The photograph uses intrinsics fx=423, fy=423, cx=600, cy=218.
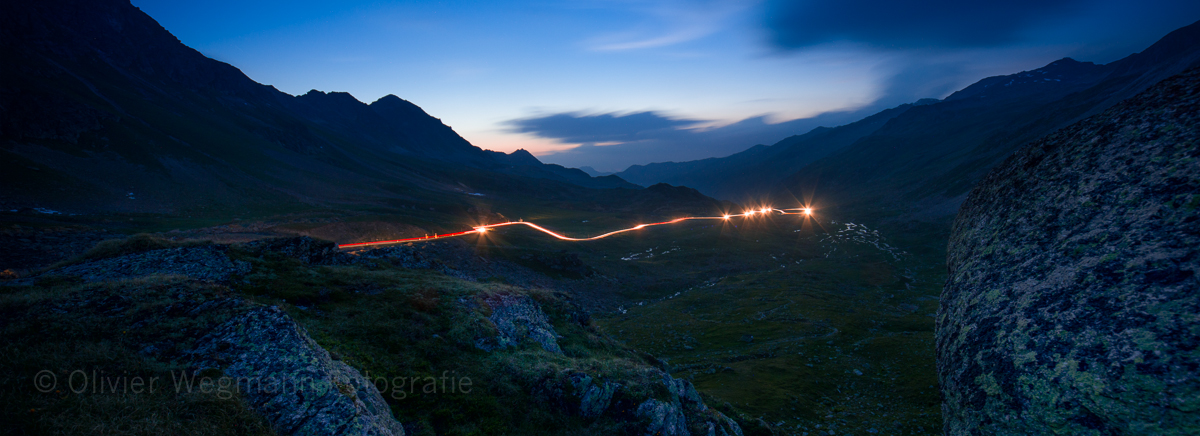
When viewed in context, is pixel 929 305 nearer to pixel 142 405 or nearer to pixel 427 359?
pixel 427 359

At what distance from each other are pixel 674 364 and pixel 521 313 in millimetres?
21831

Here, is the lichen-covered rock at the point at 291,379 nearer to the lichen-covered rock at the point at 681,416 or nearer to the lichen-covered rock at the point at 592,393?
the lichen-covered rock at the point at 592,393

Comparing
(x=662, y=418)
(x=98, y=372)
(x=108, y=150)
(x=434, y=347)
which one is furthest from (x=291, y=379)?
(x=108, y=150)

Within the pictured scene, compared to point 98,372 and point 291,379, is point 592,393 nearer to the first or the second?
point 291,379

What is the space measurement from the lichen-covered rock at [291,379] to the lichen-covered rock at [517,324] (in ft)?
23.9

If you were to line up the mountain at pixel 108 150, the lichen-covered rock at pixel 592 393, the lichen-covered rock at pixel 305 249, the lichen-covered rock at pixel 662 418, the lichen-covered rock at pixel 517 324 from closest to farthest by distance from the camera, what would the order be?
the lichen-covered rock at pixel 662 418
the lichen-covered rock at pixel 592 393
the lichen-covered rock at pixel 517 324
the lichen-covered rock at pixel 305 249
the mountain at pixel 108 150

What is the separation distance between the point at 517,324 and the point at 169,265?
16.9 m

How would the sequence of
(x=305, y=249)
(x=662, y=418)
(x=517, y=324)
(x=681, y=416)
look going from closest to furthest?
(x=662, y=418), (x=681, y=416), (x=517, y=324), (x=305, y=249)

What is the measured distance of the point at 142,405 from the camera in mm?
8828

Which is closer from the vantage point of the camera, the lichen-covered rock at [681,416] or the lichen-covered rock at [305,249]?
the lichen-covered rock at [681,416]

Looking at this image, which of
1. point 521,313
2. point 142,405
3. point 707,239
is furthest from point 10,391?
point 707,239

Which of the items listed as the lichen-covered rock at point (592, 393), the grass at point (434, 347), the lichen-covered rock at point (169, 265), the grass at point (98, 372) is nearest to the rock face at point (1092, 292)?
the lichen-covered rock at point (592, 393)

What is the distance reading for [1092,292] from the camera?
9.55 m

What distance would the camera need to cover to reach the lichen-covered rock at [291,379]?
33.2 ft
